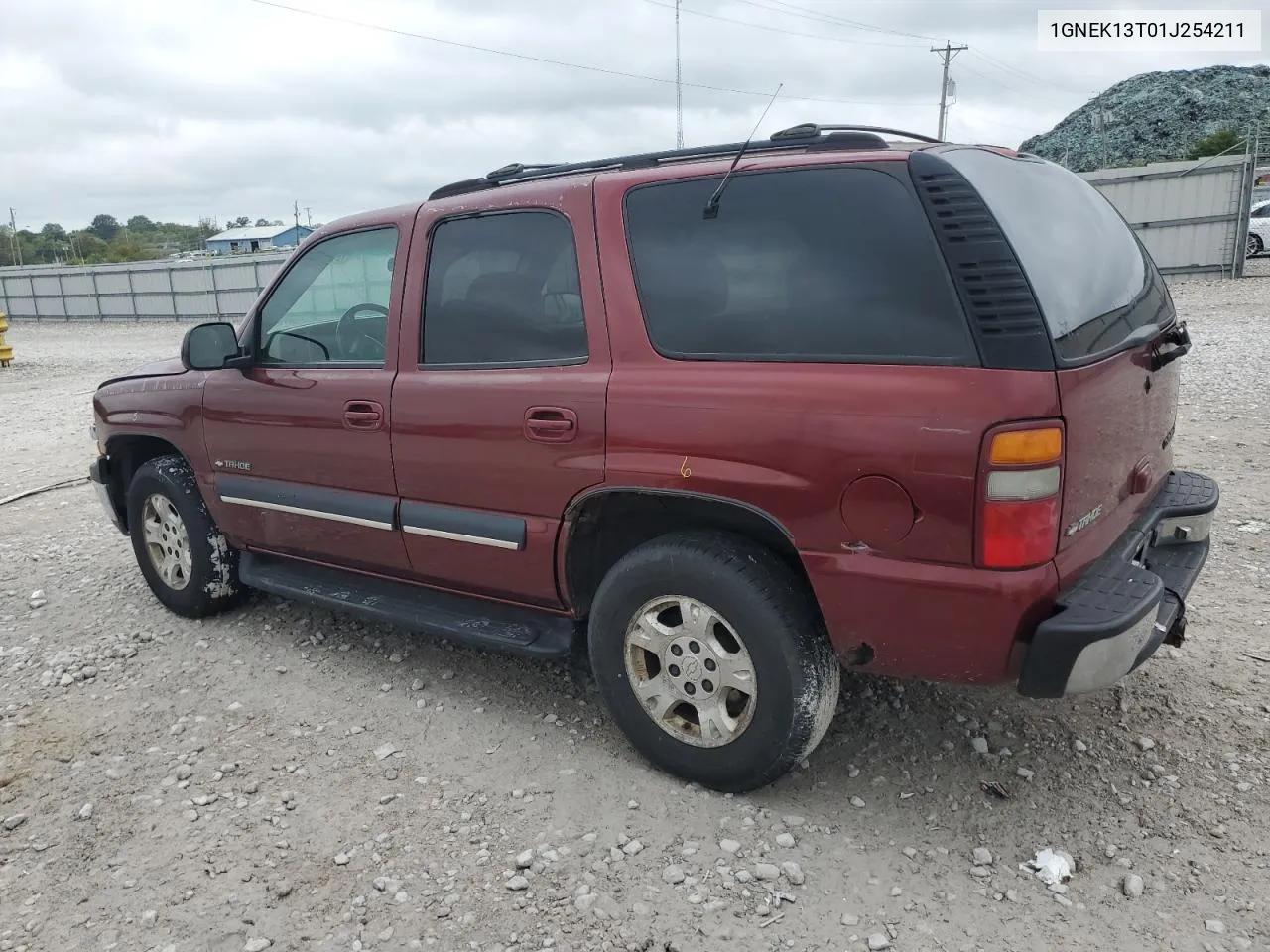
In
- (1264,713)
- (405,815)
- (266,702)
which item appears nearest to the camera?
(405,815)

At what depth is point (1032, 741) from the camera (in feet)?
10.4

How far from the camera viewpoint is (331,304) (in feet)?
13.3

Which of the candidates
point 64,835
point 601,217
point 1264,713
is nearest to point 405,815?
point 64,835

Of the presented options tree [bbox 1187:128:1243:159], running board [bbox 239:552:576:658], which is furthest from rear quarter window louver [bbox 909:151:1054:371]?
tree [bbox 1187:128:1243:159]

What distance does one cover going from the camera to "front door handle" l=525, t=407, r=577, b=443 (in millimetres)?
3037

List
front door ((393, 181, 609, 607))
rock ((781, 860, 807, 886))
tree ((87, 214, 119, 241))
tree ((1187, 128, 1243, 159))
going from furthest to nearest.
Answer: tree ((87, 214, 119, 241)), tree ((1187, 128, 1243, 159)), front door ((393, 181, 609, 607)), rock ((781, 860, 807, 886))

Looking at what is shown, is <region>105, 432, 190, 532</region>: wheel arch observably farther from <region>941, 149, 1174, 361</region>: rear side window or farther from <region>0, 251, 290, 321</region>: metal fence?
<region>0, 251, 290, 321</region>: metal fence

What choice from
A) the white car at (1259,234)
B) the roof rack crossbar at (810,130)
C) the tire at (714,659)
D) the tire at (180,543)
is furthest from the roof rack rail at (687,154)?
the white car at (1259,234)

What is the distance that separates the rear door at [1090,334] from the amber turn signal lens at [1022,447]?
0.28ft

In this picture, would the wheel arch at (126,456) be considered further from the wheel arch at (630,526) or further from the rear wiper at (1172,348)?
the rear wiper at (1172,348)

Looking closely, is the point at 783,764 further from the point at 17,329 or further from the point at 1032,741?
the point at 17,329

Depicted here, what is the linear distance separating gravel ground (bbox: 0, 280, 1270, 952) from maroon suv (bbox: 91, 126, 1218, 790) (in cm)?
35

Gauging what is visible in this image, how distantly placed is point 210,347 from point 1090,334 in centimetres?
339

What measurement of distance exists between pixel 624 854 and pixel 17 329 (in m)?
33.8
